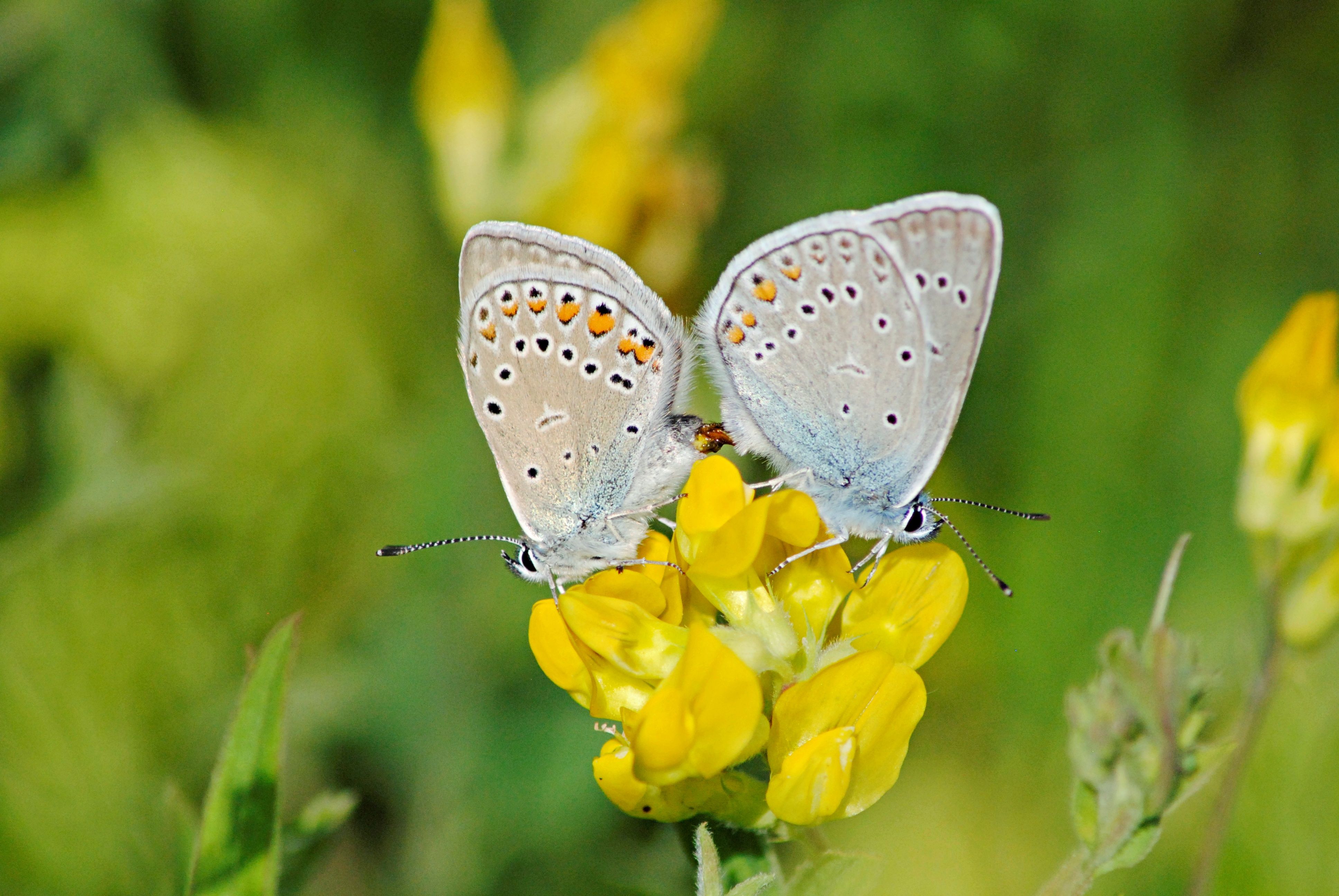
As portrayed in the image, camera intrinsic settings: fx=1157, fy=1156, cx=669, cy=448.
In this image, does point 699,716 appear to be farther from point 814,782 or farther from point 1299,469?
point 1299,469

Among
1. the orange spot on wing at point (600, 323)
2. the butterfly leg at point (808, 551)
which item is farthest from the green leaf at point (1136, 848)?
the orange spot on wing at point (600, 323)

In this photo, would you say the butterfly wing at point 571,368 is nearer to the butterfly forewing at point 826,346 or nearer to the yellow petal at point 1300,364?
the butterfly forewing at point 826,346

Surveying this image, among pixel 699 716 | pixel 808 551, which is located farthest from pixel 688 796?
pixel 808 551

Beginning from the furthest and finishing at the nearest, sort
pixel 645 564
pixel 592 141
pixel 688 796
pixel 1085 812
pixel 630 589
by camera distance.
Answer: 1. pixel 592 141
2. pixel 645 564
3. pixel 630 589
4. pixel 688 796
5. pixel 1085 812

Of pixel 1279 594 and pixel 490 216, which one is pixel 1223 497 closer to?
pixel 1279 594

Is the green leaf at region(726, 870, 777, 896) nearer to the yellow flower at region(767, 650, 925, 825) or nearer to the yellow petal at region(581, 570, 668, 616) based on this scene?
the yellow flower at region(767, 650, 925, 825)
